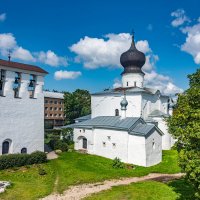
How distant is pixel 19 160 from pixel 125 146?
36.7ft

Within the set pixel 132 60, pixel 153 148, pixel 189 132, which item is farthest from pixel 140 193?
pixel 132 60

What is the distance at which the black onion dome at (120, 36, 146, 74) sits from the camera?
38625 mm

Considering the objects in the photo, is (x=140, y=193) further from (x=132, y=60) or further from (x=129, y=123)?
(x=132, y=60)

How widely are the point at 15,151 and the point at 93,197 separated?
12626mm

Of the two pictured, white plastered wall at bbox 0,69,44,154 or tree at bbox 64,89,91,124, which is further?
tree at bbox 64,89,91,124

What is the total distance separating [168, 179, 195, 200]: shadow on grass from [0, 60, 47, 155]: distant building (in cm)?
1525

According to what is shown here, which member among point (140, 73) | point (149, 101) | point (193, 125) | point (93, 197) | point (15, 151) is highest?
point (140, 73)

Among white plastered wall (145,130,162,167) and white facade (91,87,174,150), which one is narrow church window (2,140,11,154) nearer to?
white plastered wall (145,130,162,167)

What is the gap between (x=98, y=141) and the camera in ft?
104

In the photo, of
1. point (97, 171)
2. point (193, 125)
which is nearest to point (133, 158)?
point (97, 171)

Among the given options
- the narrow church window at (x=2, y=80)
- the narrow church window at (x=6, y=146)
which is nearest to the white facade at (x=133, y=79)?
the narrow church window at (x=2, y=80)

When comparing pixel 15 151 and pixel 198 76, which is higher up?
pixel 198 76

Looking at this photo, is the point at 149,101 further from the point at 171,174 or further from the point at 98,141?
the point at 171,174

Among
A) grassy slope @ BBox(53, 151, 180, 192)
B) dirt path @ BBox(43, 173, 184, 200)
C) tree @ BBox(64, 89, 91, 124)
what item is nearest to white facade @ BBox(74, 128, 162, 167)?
grassy slope @ BBox(53, 151, 180, 192)
